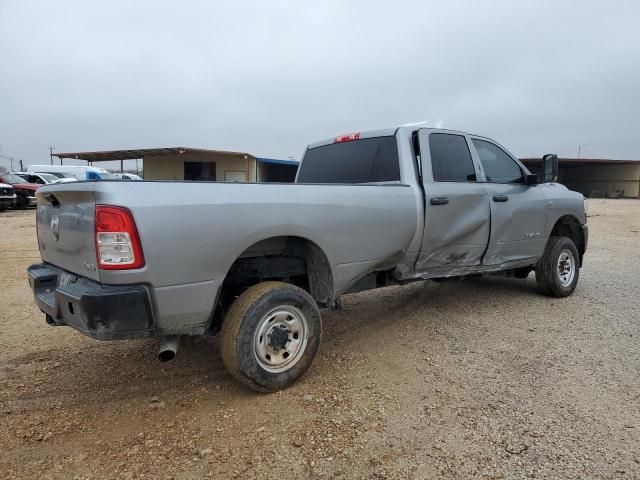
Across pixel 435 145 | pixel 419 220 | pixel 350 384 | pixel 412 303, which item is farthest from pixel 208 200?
pixel 412 303

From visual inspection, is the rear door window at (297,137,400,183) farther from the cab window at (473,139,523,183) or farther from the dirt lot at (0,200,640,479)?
the dirt lot at (0,200,640,479)

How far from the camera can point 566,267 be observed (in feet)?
19.6

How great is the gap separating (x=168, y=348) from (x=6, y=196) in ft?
70.6

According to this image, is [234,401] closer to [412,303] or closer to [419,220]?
[419,220]

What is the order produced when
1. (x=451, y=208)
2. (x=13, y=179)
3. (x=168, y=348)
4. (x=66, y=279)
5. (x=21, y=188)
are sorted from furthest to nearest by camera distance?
(x=13, y=179), (x=21, y=188), (x=451, y=208), (x=66, y=279), (x=168, y=348)

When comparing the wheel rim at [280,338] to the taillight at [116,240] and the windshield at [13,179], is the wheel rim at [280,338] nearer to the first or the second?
the taillight at [116,240]

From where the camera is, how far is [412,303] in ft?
18.4

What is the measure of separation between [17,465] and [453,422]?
2.49 metres

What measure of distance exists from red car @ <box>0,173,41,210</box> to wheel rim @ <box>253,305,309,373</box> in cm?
2222

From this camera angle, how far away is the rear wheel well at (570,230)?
19.9 feet

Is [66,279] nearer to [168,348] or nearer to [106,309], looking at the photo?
[106,309]

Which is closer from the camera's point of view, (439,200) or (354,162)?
(439,200)

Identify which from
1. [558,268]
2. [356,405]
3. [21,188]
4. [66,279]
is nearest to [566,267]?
[558,268]

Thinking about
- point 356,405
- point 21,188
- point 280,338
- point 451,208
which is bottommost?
point 356,405
